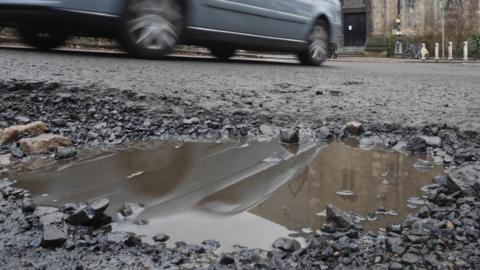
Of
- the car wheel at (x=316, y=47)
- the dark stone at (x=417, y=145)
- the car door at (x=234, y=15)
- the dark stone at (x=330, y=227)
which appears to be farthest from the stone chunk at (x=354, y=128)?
the car wheel at (x=316, y=47)

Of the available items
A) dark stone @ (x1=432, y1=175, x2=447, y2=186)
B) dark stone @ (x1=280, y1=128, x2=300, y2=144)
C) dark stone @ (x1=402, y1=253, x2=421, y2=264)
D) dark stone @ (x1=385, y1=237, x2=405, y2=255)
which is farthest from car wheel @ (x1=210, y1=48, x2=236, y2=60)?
dark stone @ (x1=402, y1=253, x2=421, y2=264)

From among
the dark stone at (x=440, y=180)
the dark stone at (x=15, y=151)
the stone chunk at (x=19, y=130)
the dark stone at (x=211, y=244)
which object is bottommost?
the dark stone at (x=440, y=180)

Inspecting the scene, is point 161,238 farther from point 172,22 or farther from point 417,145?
point 172,22

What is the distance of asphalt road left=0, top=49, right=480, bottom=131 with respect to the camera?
3805 millimetres

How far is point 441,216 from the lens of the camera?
6.36ft

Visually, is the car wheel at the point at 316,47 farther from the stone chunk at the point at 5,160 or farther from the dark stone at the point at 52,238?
the dark stone at the point at 52,238

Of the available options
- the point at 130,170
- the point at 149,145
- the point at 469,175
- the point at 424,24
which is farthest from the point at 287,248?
the point at 424,24

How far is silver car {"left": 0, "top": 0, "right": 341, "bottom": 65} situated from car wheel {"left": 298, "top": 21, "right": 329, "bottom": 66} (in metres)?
0.02

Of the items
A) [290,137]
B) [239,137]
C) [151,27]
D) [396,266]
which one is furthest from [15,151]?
[151,27]

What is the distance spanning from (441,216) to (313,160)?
0.99 meters

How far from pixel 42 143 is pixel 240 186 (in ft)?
4.02

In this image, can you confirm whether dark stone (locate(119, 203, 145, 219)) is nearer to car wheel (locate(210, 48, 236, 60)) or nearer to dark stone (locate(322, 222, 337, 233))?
dark stone (locate(322, 222, 337, 233))

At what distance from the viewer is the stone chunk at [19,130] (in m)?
3.03

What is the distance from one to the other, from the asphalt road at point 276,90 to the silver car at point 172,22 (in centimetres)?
35
